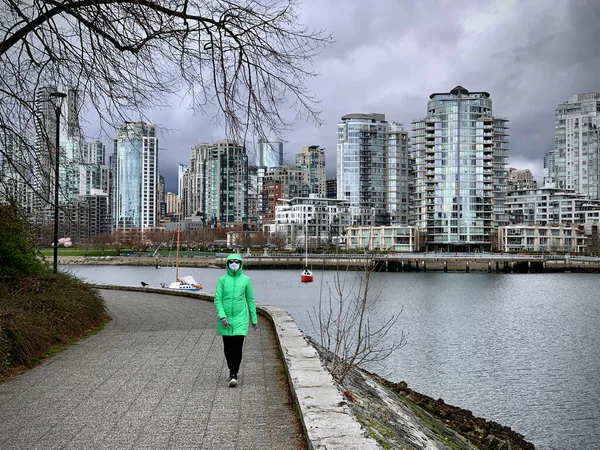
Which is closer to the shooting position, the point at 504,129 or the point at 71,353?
the point at 71,353

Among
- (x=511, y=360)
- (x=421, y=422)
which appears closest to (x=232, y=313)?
(x=421, y=422)

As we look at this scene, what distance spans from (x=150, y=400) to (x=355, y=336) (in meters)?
A: 20.8

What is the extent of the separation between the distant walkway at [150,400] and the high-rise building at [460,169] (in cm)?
A: 12401

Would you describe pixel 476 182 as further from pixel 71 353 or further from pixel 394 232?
pixel 71 353

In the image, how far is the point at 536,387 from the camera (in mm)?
20828

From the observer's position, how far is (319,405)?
6301mm

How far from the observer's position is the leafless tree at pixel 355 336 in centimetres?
962

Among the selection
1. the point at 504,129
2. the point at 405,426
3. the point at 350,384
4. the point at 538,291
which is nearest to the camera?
the point at 405,426

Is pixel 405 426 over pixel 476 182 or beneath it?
beneath

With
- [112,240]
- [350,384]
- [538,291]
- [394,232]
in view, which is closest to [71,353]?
[350,384]

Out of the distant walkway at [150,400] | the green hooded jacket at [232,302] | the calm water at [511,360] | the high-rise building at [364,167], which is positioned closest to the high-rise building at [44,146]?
the distant walkway at [150,400]

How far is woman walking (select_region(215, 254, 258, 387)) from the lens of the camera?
830 cm

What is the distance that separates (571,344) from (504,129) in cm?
11986

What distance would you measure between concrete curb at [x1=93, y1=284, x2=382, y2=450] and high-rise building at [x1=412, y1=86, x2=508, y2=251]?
125 m
